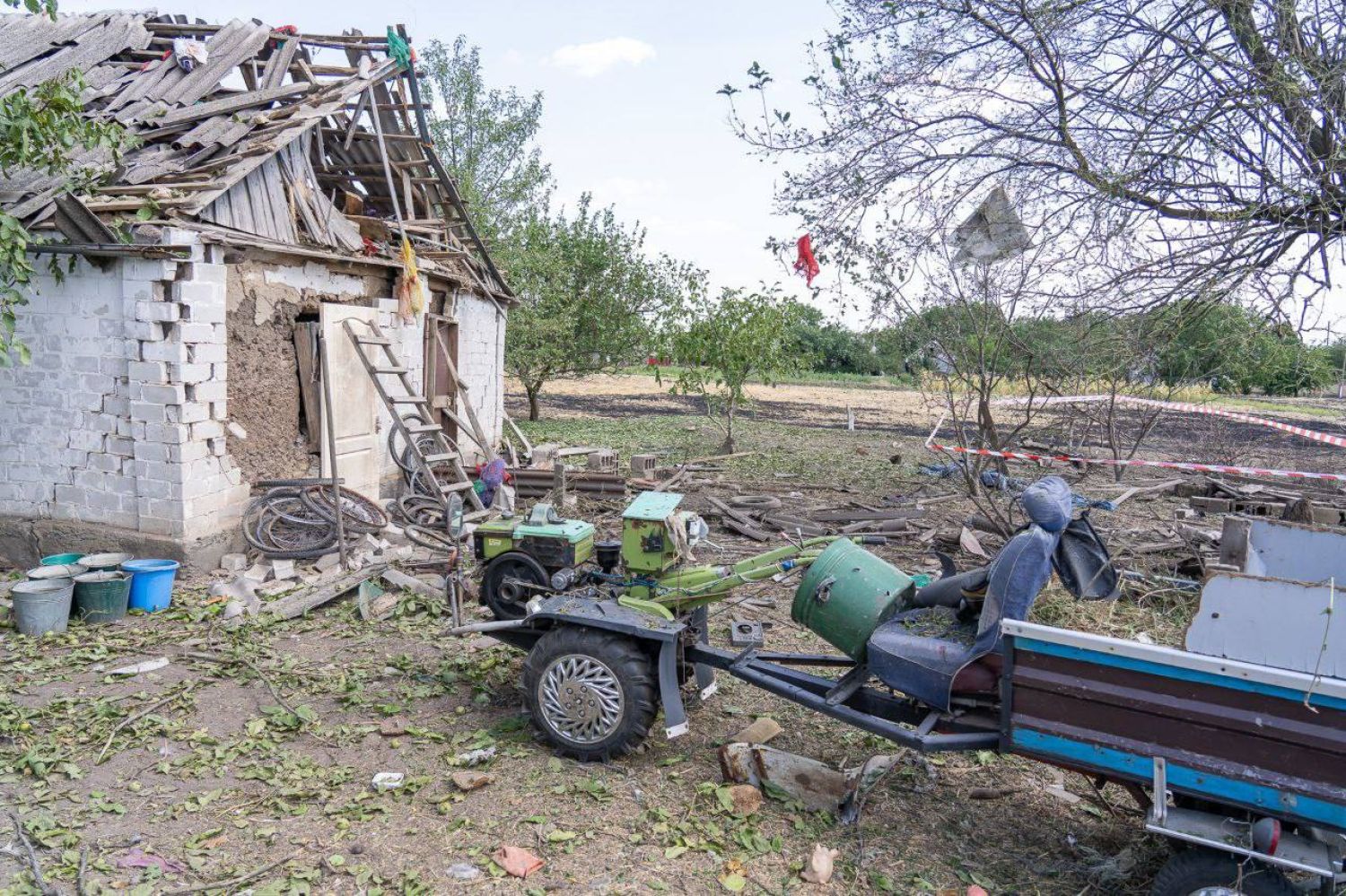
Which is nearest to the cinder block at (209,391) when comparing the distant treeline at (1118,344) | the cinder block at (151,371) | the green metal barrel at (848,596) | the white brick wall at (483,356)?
the cinder block at (151,371)

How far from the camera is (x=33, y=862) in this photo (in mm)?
3744

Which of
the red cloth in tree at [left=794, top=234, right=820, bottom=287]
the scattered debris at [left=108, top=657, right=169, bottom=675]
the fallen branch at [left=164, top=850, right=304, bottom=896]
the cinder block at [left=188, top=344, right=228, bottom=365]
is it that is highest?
the red cloth in tree at [left=794, top=234, right=820, bottom=287]

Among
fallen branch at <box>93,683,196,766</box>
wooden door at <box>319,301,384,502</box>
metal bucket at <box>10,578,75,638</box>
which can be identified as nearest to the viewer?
fallen branch at <box>93,683,196,766</box>

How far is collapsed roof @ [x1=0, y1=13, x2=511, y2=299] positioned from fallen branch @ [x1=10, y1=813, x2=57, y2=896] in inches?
216

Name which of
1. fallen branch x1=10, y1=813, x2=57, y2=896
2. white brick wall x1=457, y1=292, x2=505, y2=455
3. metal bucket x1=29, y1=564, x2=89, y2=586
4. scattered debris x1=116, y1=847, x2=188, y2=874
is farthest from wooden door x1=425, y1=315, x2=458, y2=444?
scattered debris x1=116, y1=847, x2=188, y2=874

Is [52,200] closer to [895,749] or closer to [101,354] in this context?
[101,354]

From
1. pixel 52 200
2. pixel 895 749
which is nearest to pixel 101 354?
pixel 52 200

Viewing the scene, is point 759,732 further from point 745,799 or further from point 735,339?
point 735,339

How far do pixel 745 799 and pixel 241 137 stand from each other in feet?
28.7

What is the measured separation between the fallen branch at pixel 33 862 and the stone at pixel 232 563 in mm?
4288

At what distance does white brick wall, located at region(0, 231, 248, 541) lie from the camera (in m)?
7.89

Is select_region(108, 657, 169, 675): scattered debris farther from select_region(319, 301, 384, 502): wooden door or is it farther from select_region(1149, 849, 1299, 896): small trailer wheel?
select_region(1149, 849, 1299, 896): small trailer wheel

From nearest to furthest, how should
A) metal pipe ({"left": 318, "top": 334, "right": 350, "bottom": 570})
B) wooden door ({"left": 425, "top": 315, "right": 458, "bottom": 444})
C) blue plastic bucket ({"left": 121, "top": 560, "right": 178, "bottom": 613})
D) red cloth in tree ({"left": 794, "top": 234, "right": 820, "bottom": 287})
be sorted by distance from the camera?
1. blue plastic bucket ({"left": 121, "top": 560, "right": 178, "bottom": 613})
2. metal pipe ({"left": 318, "top": 334, "right": 350, "bottom": 570})
3. red cloth in tree ({"left": 794, "top": 234, "right": 820, "bottom": 287})
4. wooden door ({"left": 425, "top": 315, "right": 458, "bottom": 444})

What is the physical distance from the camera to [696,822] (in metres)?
4.29
